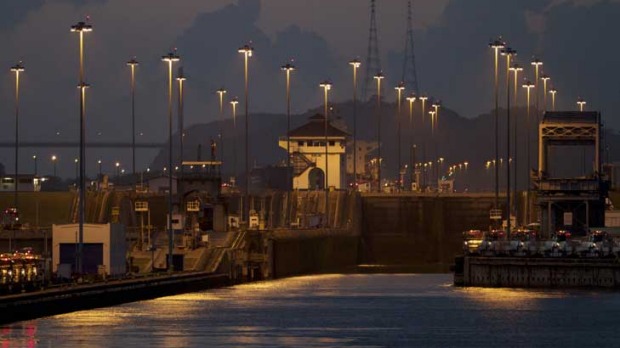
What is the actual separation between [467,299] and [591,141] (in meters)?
42.9

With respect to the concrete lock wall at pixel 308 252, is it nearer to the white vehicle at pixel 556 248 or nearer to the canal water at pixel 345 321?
the canal water at pixel 345 321

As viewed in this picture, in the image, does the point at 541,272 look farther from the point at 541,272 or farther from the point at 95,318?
the point at 95,318

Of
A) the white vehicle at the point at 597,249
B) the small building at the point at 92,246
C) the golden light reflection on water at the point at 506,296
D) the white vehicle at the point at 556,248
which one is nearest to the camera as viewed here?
the golden light reflection on water at the point at 506,296

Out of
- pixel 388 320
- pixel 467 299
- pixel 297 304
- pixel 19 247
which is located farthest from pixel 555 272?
pixel 19 247

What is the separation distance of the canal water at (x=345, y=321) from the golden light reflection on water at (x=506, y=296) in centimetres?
6

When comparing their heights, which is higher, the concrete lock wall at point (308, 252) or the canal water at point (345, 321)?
the concrete lock wall at point (308, 252)

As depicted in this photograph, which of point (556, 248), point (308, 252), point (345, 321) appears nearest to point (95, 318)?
point (345, 321)

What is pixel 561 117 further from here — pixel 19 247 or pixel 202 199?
pixel 19 247

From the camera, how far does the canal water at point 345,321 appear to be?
91.9 m

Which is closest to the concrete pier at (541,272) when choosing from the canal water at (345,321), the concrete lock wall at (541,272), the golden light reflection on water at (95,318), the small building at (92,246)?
the concrete lock wall at (541,272)

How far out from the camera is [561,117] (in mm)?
166500

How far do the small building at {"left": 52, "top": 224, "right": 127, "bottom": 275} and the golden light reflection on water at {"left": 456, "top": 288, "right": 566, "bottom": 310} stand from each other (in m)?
21.6

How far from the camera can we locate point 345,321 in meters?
106

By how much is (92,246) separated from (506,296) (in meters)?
25.3
